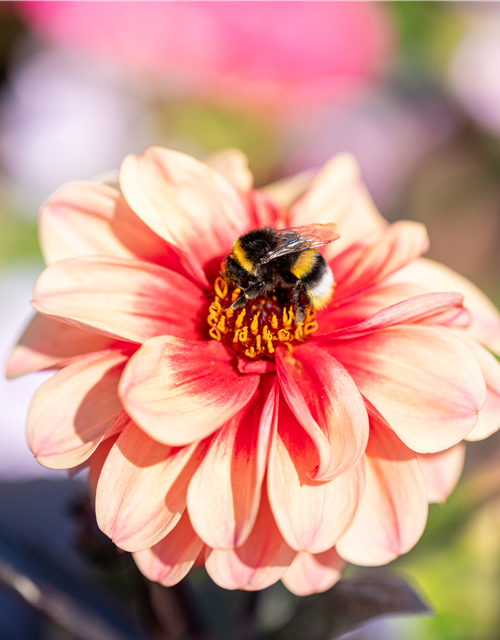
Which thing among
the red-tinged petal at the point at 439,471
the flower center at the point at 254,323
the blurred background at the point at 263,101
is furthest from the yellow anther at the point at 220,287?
the blurred background at the point at 263,101

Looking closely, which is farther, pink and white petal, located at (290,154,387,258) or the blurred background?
the blurred background

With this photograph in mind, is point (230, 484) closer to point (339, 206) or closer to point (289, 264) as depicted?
point (289, 264)

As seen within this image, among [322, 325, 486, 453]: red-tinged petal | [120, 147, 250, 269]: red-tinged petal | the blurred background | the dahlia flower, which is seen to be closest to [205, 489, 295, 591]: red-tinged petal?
the dahlia flower

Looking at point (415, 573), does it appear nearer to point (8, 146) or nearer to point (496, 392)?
point (496, 392)

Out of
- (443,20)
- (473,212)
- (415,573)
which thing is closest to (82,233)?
(415,573)

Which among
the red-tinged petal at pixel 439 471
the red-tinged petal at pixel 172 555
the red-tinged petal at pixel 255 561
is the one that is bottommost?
the red-tinged petal at pixel 172 555

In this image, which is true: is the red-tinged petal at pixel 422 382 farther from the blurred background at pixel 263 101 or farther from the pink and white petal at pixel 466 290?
the blurred background at pixel 263 101

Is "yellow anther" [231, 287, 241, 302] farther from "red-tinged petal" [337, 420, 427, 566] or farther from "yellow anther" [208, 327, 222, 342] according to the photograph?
"red-tinged petal" [337, 420, 427, 566]

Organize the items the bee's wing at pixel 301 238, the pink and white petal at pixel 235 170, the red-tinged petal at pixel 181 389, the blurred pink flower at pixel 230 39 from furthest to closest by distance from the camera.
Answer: the blurred pink flower at pixel 230 39 → the pink and white petal at pixel 235 170 → the bee's wing at pixel 301 238 → the red-tinged petal at pixel 181 389
